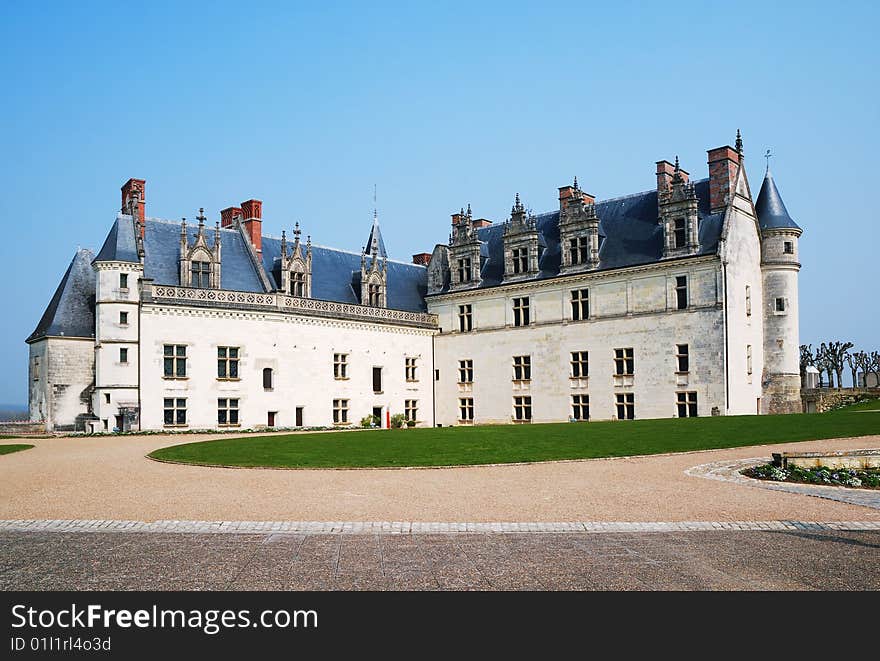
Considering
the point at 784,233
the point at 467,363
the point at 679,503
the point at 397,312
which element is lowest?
the point at 679,503

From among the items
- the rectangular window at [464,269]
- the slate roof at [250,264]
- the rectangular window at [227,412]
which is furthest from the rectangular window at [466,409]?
the rectangular window at [227,412]

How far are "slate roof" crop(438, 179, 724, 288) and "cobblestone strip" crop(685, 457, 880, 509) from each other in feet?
67.6

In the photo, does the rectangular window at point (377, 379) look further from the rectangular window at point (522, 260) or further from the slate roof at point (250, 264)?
the rectangular window at point (522, 260)

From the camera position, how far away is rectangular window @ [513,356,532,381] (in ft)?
138

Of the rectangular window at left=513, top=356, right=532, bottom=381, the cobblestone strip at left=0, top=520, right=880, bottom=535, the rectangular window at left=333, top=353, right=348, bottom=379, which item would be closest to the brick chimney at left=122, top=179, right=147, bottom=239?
the rectangular window at left=333, top=353, right=348, bottom=379

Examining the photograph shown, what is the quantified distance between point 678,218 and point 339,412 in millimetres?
19261

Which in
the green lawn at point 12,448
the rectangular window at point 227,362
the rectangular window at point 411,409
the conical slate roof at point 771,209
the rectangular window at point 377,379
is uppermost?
the conical slate roof at point 771,209

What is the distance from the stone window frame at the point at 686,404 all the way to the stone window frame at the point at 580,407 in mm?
4784

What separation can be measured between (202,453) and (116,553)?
41.0 feet

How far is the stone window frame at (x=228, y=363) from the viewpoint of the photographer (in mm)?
36750

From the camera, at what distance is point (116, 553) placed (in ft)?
27.6

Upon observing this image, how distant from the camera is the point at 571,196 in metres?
41.7
